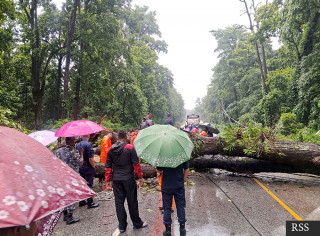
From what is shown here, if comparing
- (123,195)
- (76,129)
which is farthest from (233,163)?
(76,129)

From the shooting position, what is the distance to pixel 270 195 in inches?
268

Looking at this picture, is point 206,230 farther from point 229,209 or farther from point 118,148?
point 118,148

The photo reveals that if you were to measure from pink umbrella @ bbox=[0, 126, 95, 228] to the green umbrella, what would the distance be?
2835 mm

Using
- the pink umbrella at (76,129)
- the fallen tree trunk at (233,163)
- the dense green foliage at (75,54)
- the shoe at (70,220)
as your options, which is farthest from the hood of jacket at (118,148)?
the dense green foliage at (75,54)

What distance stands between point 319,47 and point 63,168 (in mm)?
20711

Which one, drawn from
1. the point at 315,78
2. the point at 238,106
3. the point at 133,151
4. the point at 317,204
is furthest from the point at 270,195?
the point at 238,106

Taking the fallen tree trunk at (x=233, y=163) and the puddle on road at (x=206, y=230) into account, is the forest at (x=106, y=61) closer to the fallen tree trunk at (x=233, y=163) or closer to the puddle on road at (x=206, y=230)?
the fallen tree trunk at (x=233, y=163)

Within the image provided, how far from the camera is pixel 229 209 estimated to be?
5.88 metres

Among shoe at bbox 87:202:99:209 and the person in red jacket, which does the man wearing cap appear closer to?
shoe at bbox 87:202:99:209

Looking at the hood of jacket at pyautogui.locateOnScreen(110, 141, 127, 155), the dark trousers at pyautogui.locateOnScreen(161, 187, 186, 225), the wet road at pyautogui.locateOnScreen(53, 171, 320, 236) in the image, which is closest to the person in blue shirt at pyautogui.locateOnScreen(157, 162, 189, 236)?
the dark trousers at pyautogui.locateOnScreen(161, 187, 186, 225)

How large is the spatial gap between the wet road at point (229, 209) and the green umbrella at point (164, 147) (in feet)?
5.53

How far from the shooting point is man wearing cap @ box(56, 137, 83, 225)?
525 cm

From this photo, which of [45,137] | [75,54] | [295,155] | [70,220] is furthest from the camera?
[75,54]

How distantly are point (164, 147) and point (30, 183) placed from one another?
10.6 ft
